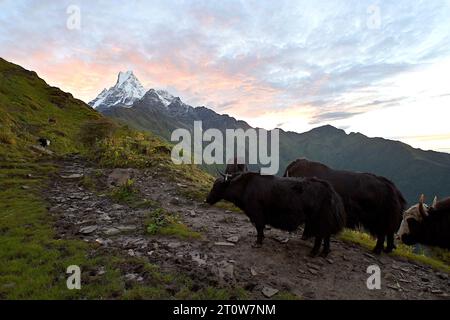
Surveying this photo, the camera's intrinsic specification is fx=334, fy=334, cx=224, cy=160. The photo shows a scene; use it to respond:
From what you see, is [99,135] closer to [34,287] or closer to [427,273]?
[34,287]

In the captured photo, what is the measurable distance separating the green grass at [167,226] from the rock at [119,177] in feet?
17.3

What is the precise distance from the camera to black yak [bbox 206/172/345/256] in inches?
337

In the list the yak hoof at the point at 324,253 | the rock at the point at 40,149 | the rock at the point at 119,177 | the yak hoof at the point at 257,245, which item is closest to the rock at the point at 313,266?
the yak hoof at the point at 324,253

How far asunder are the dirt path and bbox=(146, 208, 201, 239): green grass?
0.82 feet

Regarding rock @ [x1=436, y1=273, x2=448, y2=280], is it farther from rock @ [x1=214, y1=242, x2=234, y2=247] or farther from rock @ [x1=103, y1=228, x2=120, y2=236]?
rock @ [x1=103, y1=228, x2=120, y2=236]

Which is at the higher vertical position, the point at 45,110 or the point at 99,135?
the point at 45,110

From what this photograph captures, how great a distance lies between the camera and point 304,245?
9.35m

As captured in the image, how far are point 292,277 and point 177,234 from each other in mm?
3611

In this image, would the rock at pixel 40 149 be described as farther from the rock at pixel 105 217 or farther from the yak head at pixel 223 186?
the yak head at pixel 223 186

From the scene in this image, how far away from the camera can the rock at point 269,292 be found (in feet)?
Answer: 21.5

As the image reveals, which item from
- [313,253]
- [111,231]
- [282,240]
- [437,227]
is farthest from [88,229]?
[437,227]

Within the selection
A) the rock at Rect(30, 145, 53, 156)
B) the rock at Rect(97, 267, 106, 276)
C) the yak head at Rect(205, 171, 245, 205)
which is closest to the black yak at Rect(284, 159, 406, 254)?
the yak head at Rect(205, 171, 245, 205)
